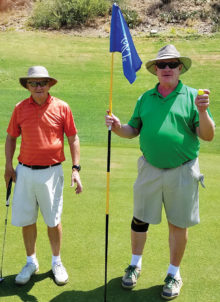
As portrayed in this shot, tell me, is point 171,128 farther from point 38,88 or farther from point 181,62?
point 38,88

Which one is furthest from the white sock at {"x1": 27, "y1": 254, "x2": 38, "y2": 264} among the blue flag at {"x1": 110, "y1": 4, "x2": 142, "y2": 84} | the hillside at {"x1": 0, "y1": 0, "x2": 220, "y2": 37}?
the hillside at {"x1": 0, "y1": 0, "x2": 220, "y2": 37}

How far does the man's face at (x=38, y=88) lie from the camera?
3.23m

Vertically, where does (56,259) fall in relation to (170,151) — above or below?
below

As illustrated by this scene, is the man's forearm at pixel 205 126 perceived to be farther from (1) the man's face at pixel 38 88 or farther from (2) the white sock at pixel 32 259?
(2) the white sock at pixel 32 259

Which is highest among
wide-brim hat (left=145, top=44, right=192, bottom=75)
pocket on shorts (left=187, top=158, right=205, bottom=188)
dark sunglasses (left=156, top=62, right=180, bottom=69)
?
wide-brim hat (left=145, top=44, right=192, bottom=75)

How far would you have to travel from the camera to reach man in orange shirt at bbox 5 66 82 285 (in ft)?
10.6

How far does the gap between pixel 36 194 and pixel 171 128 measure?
3.96ft

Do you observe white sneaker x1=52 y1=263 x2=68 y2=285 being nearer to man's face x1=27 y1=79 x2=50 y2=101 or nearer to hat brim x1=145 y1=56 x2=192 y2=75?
man's face x1=27 y1=79 x2=50 y2=101

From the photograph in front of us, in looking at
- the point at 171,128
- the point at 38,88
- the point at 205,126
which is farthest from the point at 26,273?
the point at 205,126

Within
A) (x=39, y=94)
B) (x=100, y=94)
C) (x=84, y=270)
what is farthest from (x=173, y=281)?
(x=100, y=94)

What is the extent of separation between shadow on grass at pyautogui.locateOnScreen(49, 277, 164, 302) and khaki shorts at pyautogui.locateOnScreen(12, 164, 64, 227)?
57 cm

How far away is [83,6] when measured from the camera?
22.6 m

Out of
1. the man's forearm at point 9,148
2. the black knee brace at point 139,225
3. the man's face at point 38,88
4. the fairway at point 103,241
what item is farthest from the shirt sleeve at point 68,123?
the fairway at point 103,241

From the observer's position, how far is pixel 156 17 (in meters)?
23.6
